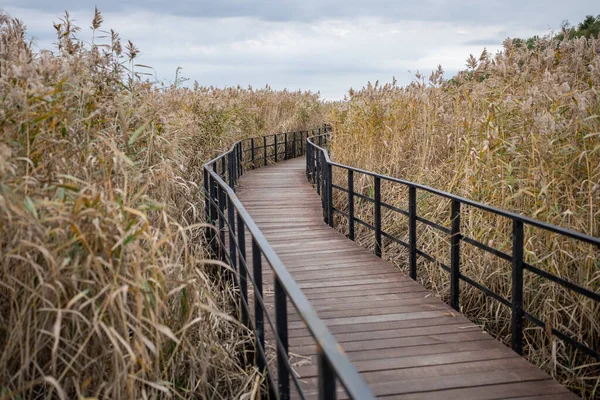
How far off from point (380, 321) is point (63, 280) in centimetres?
274

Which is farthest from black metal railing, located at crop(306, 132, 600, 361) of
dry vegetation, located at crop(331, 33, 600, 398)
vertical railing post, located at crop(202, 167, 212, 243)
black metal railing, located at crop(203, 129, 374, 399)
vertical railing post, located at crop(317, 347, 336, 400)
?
vertical railing post, located at crop(317, 347, 336, 400)

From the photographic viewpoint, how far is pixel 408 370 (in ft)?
12.5

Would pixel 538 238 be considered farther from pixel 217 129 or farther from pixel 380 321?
pixel 217 129

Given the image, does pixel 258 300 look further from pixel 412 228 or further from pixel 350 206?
pixel 350 206

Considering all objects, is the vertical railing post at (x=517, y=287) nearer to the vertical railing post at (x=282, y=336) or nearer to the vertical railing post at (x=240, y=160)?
the vertical railing post at (x=282, y=336)

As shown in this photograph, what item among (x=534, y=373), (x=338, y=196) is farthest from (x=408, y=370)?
(x=338, y=196)

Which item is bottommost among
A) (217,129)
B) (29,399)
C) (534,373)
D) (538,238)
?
(534,373)

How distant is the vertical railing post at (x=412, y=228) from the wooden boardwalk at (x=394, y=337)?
6.8 inches

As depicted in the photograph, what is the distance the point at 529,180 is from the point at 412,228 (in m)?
1.28

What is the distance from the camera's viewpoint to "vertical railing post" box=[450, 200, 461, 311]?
4.96 metres

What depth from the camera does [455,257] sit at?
498cm

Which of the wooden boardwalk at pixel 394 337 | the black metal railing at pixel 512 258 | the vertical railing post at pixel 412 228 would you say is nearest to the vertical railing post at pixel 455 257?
the black metal railing at pixel 512 258

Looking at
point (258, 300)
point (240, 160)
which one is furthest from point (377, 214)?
point (240, 160)

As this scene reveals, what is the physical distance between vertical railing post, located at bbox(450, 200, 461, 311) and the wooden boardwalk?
11cm
